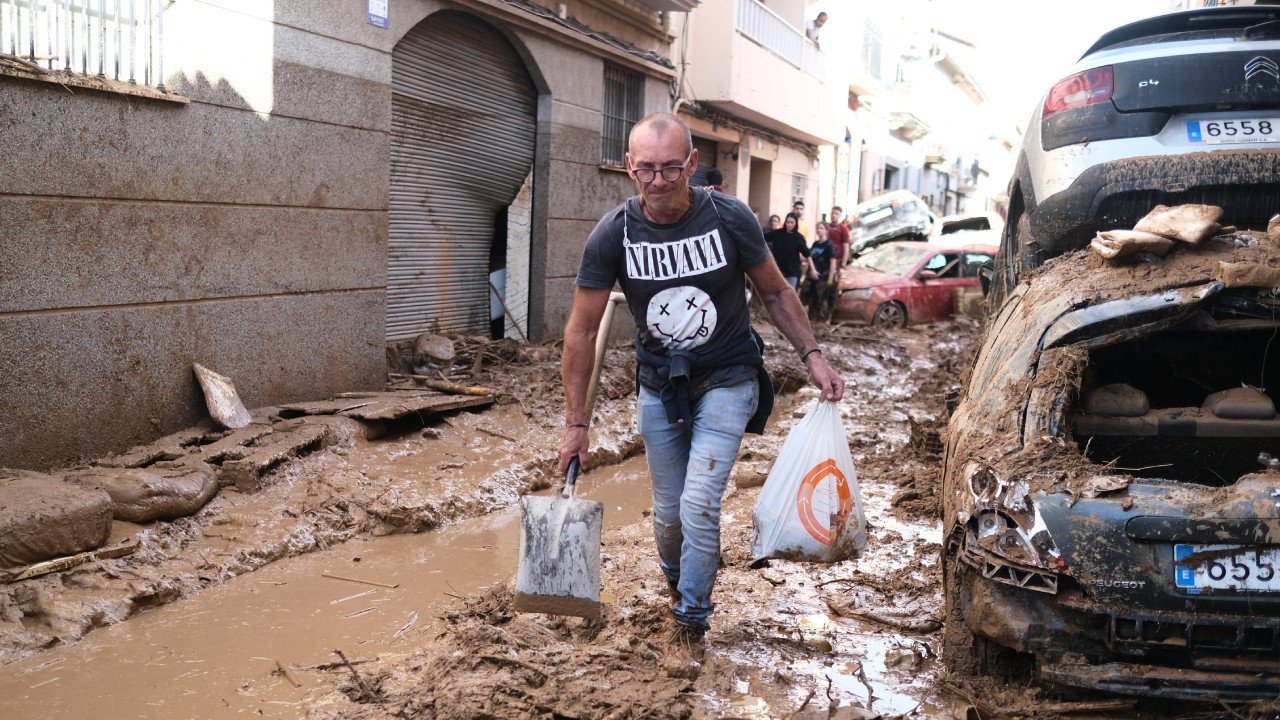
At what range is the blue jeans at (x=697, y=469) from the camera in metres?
3.95

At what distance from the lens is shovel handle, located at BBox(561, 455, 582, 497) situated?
393 cm

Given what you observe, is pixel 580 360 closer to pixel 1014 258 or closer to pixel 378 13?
pixel 1014 258

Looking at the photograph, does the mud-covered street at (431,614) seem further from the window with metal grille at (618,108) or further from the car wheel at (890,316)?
the car wheel at (890,316)

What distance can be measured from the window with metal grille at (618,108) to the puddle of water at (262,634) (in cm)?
763

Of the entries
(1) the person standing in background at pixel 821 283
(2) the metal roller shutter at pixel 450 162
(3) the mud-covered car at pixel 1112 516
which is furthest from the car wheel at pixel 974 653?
(1) the person standing in background at pixel 821 283

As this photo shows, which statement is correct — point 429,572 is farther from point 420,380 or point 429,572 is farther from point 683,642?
point 420,380

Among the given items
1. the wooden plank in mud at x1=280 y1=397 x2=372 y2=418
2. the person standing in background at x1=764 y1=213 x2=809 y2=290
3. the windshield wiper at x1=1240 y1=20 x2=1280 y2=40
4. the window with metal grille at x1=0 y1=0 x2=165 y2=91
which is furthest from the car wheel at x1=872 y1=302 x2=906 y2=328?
the window with metal grille at x1=0 y1=0 x2=165 y2=91

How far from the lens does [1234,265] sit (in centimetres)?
375

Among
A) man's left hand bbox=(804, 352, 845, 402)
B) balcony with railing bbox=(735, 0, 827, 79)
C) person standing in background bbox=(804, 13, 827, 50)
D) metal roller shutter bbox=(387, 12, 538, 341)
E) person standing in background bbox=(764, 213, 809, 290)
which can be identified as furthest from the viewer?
person standing in background bbox=(804, 13, 827, 50)

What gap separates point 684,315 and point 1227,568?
1.87m

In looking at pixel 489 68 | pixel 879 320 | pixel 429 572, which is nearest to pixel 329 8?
pixel 489 68

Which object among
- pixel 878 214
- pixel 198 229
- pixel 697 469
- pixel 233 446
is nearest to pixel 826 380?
pixel 697 469

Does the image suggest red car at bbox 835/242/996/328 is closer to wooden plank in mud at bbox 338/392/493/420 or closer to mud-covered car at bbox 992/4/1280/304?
wooden plank in mud at bbox 338/392/493/420

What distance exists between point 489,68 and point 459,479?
5.29m
